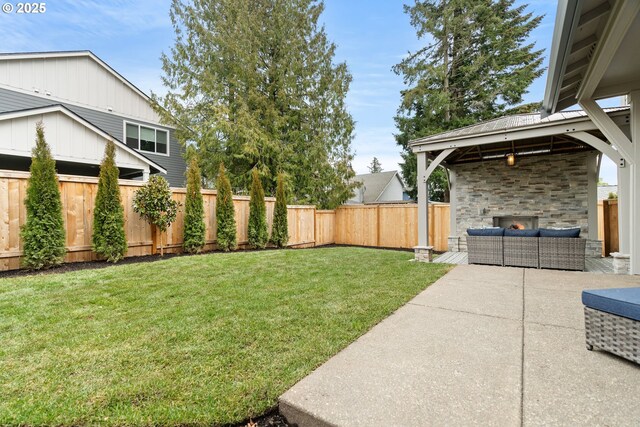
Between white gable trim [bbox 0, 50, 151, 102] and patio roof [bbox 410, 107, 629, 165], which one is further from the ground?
white gable trim [bbox 0, 50, 151, 102]

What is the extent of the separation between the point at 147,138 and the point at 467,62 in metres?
15.9

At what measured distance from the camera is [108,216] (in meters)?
6.03

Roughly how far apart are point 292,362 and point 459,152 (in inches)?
323

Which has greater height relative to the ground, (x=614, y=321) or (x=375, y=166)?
(x=375, y=166)

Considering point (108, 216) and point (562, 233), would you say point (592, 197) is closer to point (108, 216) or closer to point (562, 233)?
point (562, 233)

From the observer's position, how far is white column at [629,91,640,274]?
498 cm

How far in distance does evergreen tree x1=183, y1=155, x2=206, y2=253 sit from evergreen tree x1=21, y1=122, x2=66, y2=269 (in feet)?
8.15

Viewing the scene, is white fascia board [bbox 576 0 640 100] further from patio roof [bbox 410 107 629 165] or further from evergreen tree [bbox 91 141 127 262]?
evergreen tree [bbox 91 141 127 262]

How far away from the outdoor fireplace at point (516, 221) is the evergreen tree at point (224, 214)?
7747 mm

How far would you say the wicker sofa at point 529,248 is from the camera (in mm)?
5824

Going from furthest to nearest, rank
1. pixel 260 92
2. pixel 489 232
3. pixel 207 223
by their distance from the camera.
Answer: pixel 260 92 → pixel 207 223 → pixel 489 232

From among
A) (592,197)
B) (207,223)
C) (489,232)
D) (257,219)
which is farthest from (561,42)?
(207,223)

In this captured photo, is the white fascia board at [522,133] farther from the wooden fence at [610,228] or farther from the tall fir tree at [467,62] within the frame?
the tall fir tree at [467,62]

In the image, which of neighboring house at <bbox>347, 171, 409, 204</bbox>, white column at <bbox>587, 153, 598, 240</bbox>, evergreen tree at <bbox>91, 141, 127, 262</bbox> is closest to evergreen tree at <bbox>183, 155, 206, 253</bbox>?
evergreen tree at <bbox>91, 141, 127, 262</bbox>
